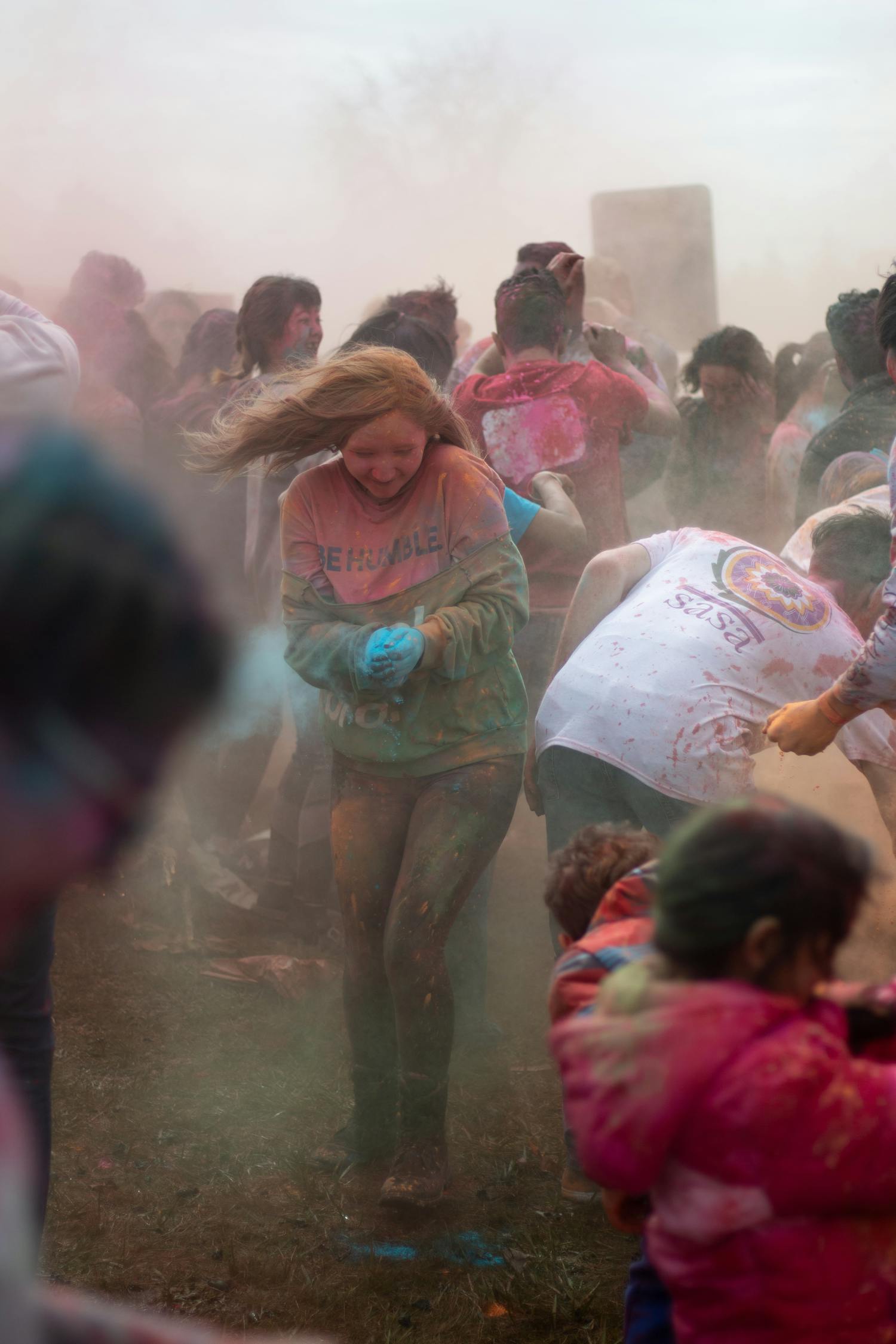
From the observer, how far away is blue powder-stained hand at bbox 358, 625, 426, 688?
104 inches

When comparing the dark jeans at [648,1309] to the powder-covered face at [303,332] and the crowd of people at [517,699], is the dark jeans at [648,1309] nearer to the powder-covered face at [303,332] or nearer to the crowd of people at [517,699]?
the crowd of people at [517,699]

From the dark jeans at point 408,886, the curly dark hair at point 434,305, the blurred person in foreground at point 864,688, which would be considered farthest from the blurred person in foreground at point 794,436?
the dark jeans at point 408,886

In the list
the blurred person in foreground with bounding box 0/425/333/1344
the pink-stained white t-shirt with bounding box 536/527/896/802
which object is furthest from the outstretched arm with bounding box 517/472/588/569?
the blurred person in foreground with bounding box 0/425/333/1344

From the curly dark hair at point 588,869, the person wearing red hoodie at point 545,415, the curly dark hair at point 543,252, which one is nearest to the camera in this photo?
the curly dark hair at point 588,869

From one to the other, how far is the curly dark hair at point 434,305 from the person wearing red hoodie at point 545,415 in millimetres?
824

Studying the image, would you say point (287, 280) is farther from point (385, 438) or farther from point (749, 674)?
point (749, 674)

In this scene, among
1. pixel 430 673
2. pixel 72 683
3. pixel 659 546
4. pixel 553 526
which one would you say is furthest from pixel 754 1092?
pixel 553 526

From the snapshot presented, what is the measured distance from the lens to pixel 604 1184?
1.46 m

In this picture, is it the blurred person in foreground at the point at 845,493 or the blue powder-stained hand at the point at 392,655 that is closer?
the blue powder-stained hand at the point at 392,655

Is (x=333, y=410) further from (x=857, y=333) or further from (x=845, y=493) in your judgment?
(x=857, y=333)

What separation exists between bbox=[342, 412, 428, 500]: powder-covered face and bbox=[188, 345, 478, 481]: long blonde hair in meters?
0.02

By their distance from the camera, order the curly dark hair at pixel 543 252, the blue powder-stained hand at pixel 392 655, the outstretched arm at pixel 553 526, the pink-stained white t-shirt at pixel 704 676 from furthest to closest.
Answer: the curly dark hair at pixel 543 252 < the outstretched arm at pixel 553 526 < the pink-stained white t-shirt at pixel 704 676 < the blue powder-stained hand at pixel 392 655

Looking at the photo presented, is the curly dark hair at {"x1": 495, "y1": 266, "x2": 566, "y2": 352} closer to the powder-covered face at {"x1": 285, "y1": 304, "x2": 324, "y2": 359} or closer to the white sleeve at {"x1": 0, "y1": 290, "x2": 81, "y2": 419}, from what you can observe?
the powder-covered face at {"x1": 285, "y1": 304, "x2": 324, "y2": 359}

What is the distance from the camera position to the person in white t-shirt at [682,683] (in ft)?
9.04
